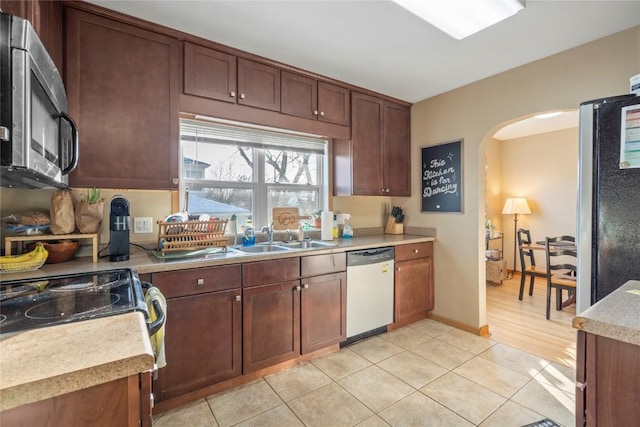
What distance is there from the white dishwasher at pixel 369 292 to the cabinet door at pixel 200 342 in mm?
998

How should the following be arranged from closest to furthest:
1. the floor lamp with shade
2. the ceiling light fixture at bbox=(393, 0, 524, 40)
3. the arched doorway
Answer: the ceiling light fixture at bbox=(393, 0, 524, 40) < the arched doorway < the floor lamp with shade

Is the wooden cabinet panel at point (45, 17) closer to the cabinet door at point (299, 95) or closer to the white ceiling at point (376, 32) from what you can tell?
the white ceiling at point (376, 32)

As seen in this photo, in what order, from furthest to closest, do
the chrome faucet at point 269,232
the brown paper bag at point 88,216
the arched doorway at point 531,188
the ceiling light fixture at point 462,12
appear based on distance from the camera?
the arched doorway at point 531,188
the chrome faucet at point 269,232
the brown paper bag at point 88,216
the ceiling light fixture at point 462,12

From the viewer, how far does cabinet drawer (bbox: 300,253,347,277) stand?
227 centimetres

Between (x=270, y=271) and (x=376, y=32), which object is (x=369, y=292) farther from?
(x=376, y=32)

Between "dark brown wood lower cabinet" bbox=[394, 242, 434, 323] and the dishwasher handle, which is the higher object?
the dishwasher handle

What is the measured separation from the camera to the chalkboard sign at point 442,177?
2.97 metres

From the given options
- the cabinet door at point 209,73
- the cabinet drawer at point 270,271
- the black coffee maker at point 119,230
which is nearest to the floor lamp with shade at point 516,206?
the cabinet drawer at point 270,271

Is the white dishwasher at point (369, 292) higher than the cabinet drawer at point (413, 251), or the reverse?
the cabinet drawer at point (413, 251)

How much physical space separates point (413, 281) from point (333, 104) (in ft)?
6.20

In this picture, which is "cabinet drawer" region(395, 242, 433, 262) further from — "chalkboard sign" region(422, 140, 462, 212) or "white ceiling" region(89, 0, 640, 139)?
"white ceiling" region(89, 0, 640, 139)

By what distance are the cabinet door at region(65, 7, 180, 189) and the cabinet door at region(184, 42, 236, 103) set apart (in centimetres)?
7

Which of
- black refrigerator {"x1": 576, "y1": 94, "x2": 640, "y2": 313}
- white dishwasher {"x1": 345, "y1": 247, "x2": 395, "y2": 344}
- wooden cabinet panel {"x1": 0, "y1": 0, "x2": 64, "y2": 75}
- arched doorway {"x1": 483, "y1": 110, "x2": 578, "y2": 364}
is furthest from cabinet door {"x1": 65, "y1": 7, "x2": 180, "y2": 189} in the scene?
arched doorway {"x1": 483, "y1": 110, "x2": 578, "y2": 364}

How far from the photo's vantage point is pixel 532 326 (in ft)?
9.88
